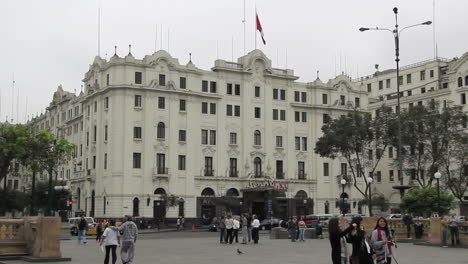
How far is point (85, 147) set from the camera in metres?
73.6

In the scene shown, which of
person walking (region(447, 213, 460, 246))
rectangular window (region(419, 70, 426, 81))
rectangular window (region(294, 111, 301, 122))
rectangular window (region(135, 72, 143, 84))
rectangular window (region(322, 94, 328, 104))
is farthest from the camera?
rectangular window (region(419, 70, 426, 81))

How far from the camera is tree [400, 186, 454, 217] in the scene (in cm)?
3934

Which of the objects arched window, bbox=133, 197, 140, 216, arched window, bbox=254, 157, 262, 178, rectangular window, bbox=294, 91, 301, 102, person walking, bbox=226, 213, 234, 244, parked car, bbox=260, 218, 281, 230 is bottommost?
parked car, bbox=260, 218, 281, 230

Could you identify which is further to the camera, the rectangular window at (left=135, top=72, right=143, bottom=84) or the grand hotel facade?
the rectangular window at (left=135, top=72, right=143, bottom=84)

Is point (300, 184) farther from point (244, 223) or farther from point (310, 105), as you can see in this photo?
point (244, 223)

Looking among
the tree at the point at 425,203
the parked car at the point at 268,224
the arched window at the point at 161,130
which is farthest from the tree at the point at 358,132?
the arched window at the point at 161,130

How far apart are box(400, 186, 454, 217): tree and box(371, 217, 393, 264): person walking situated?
26230mm

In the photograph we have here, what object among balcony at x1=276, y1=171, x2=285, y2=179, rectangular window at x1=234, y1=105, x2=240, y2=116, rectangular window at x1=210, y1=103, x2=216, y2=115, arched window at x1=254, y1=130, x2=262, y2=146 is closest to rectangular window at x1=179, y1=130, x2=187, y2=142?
rectangular window at x1=210, y1=103, x2=216, y2=115

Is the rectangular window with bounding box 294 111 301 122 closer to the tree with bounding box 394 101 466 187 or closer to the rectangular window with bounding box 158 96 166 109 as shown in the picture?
the rectangular window with bounding box 158 96 166 109

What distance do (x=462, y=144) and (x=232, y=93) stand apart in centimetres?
2663

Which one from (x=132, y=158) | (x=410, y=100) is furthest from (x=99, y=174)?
(x=410, y=100)

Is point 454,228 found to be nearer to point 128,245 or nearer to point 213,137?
point 128,245

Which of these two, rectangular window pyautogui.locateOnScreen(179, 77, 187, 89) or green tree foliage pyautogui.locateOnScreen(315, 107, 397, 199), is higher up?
rectangular window pyautogui.locateOnScreen(179, 77, 187, 89)

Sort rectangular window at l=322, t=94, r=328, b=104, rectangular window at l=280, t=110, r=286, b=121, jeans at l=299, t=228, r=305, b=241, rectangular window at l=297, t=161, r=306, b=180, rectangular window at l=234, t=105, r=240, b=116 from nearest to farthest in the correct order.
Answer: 1. jeans at l=299, t=228, r=305, b=241
2. rectangular window at l=234, t=105, r=240, b=116
3. rectangular window at l=280, t=110, r=286, b=121
4. rectangular window at l=297, t=161, r=306, b=180
5. rectangular window at l=322, t=94, r=328, b=104
